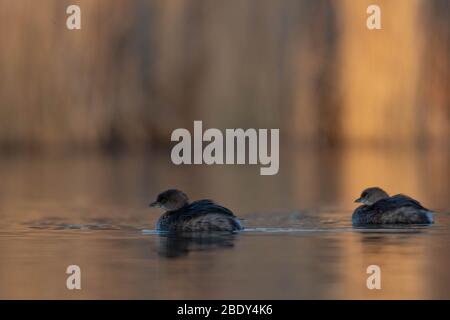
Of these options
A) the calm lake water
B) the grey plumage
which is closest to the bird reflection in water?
the calm lake water

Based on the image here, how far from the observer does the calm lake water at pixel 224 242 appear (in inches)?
306

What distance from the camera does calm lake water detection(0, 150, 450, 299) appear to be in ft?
25.5

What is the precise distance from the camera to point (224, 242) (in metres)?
10.1

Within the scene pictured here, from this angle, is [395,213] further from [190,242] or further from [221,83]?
[221,83]

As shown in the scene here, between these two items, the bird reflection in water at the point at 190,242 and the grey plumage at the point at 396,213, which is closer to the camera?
the bird reflection in water at the point at 190,242

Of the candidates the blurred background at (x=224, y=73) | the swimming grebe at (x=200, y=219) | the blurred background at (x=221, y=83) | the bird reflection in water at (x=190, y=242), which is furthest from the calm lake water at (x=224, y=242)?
the blurred background at (x=224, y=73)

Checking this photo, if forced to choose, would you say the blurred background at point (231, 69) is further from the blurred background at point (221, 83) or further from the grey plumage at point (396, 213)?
the grey plumage at point (396, 213)

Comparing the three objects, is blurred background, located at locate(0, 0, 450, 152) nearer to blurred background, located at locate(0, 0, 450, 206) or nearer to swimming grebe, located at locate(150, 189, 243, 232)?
blurred background, located at locate(0, 0, 450, 206)

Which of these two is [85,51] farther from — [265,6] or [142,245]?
[142,245]

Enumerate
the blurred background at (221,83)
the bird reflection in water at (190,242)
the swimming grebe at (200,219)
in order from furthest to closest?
the blurred background at (221,83), the swimming grebe at (200,219), the bird reflection in water at (190,242)

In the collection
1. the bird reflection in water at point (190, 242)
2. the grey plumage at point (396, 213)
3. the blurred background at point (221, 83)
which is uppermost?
the blurred background at point (221, 83)

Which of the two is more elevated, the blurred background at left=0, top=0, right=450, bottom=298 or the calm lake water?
the blurred background at left=0, top=0, right=450, bottom=298

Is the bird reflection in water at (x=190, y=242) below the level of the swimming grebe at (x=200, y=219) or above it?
below

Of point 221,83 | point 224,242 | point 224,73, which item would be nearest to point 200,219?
point 224,242
